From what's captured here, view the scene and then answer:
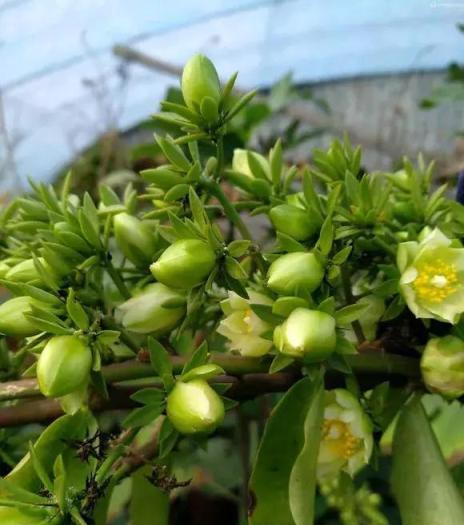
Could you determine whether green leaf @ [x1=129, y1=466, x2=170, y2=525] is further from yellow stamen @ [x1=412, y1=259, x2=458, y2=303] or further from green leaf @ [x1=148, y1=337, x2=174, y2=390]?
yellow stamen @ [x1=412, y1=259, x2=458, y2=303]

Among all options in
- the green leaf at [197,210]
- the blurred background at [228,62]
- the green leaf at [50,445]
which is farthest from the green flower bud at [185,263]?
the blurred background at [228,62]

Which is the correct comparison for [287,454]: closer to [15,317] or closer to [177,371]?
[177,371]

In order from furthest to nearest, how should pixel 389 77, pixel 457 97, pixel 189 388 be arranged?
pixel 389 77, pixel 457 97, pixel 189 388

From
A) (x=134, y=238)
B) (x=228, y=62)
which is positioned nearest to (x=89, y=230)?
(x=134, y=238)

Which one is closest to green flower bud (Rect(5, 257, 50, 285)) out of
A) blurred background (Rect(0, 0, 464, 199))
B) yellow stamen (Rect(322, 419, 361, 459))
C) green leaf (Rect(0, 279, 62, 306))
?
green leaf (Rect(0, 279, 62, 306))

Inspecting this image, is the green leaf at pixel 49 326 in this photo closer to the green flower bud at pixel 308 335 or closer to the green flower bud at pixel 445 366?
the green flower bud at pixel 308 335

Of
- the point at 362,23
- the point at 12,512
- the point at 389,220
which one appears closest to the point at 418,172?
→ the point at 389,220

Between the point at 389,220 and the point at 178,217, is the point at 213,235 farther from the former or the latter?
the point at 389,220
